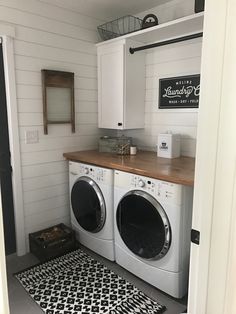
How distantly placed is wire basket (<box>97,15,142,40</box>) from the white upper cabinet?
169 mm

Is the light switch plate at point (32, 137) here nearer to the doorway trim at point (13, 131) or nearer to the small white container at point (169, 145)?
the doorway trim at point (13, 131)

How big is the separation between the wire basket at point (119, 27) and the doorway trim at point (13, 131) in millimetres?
1030

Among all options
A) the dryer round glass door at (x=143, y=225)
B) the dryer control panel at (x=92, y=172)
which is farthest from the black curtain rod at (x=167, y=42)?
the dryer round glass door at (x=143, y=225)

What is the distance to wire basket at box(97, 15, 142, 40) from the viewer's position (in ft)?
9.59

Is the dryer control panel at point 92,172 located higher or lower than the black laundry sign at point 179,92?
lower

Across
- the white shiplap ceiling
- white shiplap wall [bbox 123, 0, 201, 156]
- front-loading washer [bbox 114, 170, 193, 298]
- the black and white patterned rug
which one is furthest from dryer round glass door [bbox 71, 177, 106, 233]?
the white shiplap ceiling

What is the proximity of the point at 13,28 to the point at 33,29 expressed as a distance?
0.67 ft

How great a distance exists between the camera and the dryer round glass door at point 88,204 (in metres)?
2.53

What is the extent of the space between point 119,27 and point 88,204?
6.80 feet

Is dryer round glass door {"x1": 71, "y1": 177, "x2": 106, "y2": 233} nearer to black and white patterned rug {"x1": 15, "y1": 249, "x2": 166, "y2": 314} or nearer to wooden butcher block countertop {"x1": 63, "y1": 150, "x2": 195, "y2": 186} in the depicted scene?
wooden butcher block countertop {"x1": 63, "y1": 150, "x2": 195, "y2": 186}

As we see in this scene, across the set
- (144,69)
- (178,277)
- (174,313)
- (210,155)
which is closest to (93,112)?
(144,69)

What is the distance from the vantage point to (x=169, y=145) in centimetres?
255

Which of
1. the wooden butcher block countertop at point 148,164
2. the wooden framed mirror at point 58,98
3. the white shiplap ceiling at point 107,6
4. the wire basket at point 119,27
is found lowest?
the wooden butcher block countertop at point 148,164

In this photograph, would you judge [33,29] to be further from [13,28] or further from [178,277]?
[178,277]
